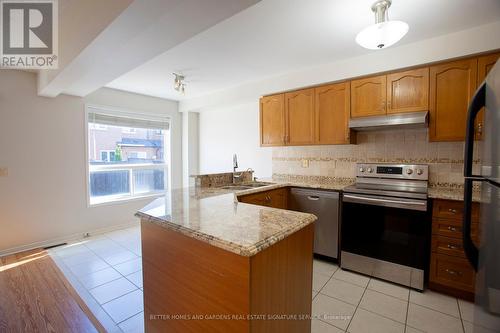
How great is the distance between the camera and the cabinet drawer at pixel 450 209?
6.56 ft

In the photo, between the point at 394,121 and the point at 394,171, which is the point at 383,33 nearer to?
the point at 394,121

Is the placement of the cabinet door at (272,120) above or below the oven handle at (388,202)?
above

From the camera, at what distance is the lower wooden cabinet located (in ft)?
8.16

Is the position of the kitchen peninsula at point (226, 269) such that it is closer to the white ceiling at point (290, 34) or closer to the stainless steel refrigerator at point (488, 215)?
the stainless steel refrigerator at point (488, 215)

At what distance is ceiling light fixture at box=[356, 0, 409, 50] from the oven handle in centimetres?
140

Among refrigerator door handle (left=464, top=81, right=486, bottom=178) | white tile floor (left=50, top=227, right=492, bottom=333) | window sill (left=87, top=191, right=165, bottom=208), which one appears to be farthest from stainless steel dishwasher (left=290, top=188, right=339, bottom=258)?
window sill (left=87, top=191, right=165, bottom=208)

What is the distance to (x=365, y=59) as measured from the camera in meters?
2.62

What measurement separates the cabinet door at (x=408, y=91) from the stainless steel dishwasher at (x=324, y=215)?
1141 mm

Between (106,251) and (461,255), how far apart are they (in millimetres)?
3885

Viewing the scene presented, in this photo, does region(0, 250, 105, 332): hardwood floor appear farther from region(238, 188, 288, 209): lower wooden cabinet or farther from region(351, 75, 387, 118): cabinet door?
region(351, 75, 387, 118): cabinet door

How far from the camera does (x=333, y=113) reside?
2.92m

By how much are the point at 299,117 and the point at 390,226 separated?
1.70 meters

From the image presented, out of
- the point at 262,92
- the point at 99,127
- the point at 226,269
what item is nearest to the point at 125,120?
the point at 99,127

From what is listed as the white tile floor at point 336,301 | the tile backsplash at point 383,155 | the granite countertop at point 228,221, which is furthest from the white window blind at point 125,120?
the granite countertop at point 228,221
